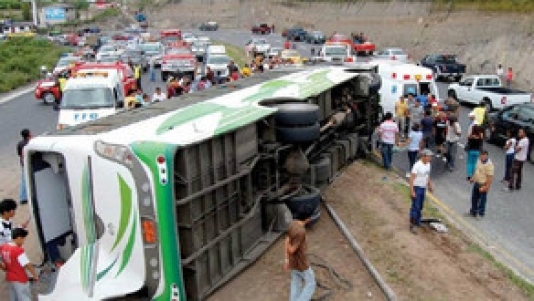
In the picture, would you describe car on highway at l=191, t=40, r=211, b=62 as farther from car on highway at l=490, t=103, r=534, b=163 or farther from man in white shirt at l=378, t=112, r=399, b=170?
man in white shirt at l=378, t=112, r=399, b=170

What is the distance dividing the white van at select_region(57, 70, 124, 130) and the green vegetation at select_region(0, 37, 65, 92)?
18.2 meters

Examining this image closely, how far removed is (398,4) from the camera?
181 feet

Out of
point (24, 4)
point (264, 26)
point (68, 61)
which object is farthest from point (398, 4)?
point (24, 4)

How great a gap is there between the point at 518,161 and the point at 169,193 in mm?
9429

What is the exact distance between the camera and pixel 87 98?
1730cm

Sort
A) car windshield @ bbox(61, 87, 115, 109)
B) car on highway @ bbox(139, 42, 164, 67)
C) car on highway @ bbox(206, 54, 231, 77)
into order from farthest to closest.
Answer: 1. car on highway @ bbox(139, 42, 164, 67)
2. car on highway @ bbox(206, 54, 231, 77)
3. car windshield @ bbox(61, 87, 115, 109)

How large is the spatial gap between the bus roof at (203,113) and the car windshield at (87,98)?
5888 mm

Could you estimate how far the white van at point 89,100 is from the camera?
54.0ft

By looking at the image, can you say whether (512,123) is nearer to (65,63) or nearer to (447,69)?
(447,69)

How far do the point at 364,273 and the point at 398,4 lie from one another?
50.2 metres

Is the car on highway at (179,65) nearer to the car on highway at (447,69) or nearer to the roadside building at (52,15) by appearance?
the car on highway at (447,69)

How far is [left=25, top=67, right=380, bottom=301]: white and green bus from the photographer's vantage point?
7.30 m

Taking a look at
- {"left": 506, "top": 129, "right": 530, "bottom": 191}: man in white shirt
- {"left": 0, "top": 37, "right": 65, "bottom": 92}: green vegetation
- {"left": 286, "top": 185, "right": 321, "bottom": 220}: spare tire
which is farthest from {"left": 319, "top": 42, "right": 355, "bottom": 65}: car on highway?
{"left": 286, "top": 185, "right": 321, "bottom": 220}: spare tire

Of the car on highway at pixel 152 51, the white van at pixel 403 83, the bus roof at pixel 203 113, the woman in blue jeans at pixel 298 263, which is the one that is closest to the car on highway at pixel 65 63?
the car on highway at pixel 152 51
